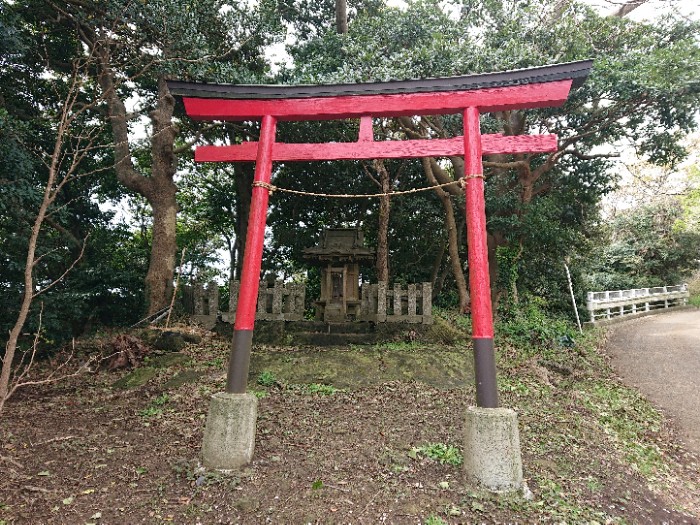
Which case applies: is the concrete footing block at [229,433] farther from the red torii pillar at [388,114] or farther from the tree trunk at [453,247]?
the tree trunk at [453,247]

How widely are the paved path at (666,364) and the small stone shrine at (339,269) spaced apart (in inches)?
243

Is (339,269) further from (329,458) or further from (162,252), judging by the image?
(329,458)

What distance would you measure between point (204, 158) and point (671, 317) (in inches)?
674

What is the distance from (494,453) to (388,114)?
4033 millimetres

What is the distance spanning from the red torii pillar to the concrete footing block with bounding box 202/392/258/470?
0.56ft

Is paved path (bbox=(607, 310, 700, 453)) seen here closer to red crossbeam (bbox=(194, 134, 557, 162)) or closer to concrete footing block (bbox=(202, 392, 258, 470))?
red crossbeam (bbox=(194, 134, 557, 162))

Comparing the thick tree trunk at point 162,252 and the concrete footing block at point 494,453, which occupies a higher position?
the thick tree trunk at point 162,252

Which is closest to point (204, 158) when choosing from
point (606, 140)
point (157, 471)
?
point (157, 471)

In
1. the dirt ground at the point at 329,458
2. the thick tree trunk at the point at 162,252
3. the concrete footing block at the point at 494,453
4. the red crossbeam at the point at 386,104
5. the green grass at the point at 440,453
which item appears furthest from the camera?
the thick tree trunk at the point at 162,252

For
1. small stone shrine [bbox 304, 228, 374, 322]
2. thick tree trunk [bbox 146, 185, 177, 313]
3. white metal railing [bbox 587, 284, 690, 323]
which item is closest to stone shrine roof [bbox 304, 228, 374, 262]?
small stone shrine [bbox 304, 228, 374, 322]

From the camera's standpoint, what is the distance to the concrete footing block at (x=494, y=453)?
3.71m

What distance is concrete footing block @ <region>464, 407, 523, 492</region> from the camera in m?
3.71

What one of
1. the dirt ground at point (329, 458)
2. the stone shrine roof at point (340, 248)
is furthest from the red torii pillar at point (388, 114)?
the stone shrine roof at point (340, 248)

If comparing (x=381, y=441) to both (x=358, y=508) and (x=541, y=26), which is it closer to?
(x=358, y=508)
